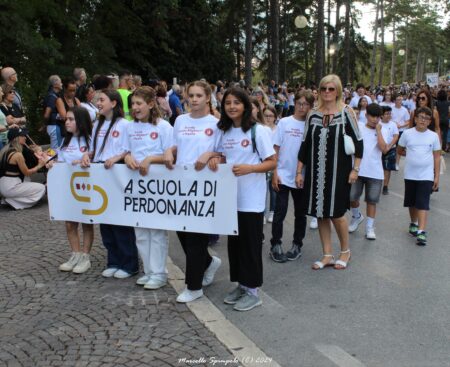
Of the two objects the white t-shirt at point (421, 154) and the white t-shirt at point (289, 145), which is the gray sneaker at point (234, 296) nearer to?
the white t-shirt at point (289, 145)

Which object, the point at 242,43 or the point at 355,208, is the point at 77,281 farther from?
the point at 242,43

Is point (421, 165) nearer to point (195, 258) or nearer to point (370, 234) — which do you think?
point (370, 234)

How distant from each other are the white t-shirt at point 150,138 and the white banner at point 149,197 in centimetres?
19

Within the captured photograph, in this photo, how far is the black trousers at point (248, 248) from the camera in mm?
4359

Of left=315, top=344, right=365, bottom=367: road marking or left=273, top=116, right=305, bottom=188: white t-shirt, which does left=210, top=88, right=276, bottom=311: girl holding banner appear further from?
left=273, top=116, right=305, bottom=188: white t-shirt

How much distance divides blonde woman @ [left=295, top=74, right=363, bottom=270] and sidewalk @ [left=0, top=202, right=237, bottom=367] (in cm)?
180

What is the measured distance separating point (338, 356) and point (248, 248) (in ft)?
3.84

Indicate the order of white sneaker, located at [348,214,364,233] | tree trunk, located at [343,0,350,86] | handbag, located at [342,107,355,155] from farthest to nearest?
1. tree trunk, located at [343,0,350,86]
2. white sneaker, located at [348,214,364,233]
3. handbag, located at [342,107,355,155]

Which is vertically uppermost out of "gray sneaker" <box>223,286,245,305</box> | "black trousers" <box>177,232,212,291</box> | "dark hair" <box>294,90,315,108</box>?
"dark hair" <box>294,90,315,108</box>

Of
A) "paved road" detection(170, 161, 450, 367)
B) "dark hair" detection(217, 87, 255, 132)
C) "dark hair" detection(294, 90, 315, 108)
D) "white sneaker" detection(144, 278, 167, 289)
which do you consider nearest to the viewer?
"paved road" detection(170, 161, 450, 367)

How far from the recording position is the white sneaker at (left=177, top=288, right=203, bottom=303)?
4.54m

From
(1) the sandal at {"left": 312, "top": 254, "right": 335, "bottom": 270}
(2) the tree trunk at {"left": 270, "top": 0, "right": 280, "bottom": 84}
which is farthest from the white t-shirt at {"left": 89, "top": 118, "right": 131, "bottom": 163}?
(2) the tree trunk at {"left": 270, "top": 0, "right": 280, "bottom": 84}

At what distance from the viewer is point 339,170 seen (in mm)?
5246

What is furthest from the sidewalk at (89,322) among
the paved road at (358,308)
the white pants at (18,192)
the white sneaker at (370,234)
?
the white sneaker at (370,234)
